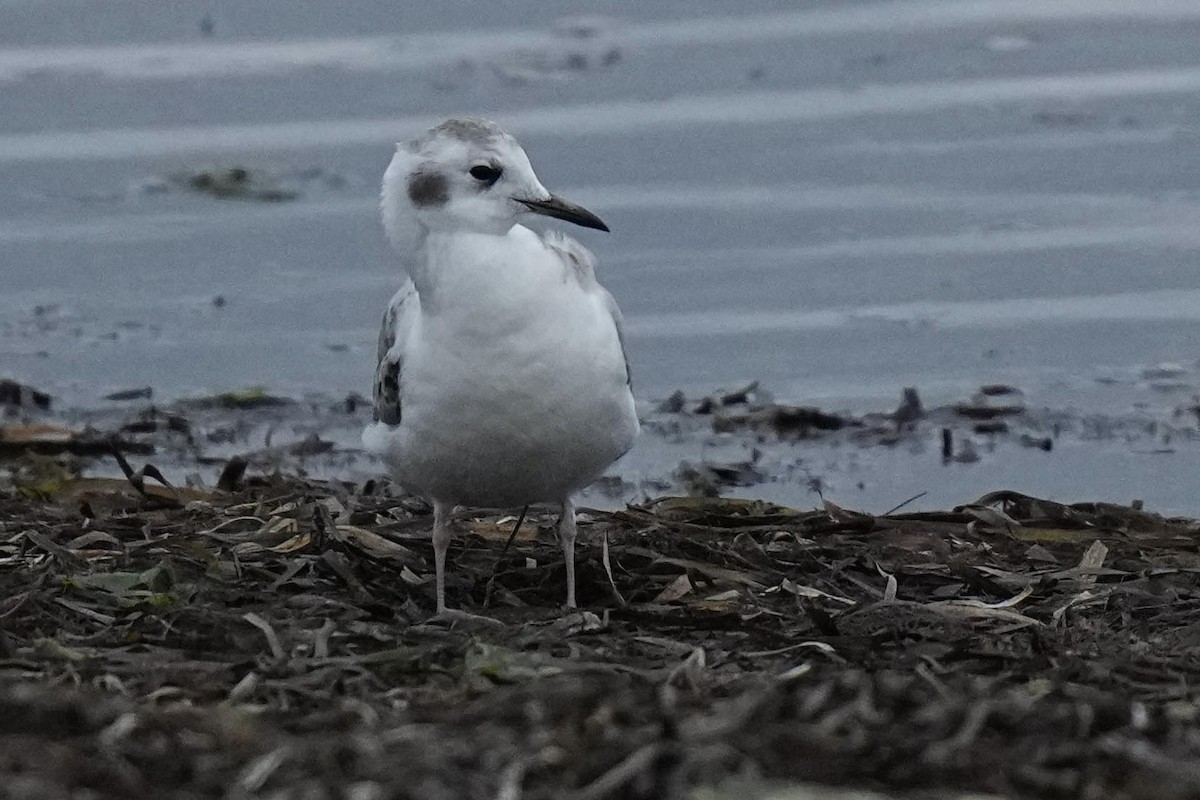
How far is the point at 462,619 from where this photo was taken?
529cm

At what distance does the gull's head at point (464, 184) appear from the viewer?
5.50m

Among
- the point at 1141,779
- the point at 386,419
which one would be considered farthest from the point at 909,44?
the point at 1141,779

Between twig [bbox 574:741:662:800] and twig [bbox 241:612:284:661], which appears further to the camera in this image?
twig [bbox 241:612:284:661]

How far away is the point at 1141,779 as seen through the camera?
335 centimetres

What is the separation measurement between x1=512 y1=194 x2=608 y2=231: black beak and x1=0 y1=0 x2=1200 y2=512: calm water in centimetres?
221

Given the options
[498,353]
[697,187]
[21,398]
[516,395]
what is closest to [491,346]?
[498,353]

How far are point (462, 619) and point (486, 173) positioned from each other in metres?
1.11

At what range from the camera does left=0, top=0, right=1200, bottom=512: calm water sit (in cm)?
887

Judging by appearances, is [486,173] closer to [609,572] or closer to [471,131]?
[471,131]

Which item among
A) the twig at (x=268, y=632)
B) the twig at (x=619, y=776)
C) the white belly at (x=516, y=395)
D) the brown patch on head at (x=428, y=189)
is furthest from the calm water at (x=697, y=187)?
the twig at (x=619, y=776)

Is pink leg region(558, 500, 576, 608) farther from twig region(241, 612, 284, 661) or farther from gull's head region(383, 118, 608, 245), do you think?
twig region(241, 612, 284, 661)

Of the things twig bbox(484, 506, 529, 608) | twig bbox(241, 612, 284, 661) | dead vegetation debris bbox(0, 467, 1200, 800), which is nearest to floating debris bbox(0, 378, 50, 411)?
dead vegetation debris bbox(0, 467, 1200, 800)

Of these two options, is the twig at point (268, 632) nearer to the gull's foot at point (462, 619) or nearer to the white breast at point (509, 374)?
the gull's foot at point (462, 619)

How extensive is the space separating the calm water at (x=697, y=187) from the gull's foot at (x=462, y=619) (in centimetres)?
249
